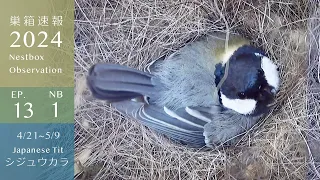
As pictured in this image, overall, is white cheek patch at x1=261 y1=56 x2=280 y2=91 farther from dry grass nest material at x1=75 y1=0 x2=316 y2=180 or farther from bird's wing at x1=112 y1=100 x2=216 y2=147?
bird's wing at x1=112 y1=100 x2=216 y2=147

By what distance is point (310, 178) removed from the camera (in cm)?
116

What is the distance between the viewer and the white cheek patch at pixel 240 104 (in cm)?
111

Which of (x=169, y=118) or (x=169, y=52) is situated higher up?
(x=169, y=52)

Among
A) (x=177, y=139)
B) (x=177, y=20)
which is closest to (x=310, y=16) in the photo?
(x=177, y=20)

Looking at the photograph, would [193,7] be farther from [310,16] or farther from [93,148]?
[93,148]

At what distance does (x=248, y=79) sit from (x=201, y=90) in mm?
114

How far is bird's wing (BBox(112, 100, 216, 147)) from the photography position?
3.63 feet

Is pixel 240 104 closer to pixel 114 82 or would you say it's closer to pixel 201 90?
pixel 201 90

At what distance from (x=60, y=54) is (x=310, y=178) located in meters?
0.66

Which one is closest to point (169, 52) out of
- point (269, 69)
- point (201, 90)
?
point (201, 90)

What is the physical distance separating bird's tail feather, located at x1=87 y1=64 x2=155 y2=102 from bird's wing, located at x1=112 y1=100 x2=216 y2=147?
0.03 m

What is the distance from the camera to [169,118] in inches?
43.8

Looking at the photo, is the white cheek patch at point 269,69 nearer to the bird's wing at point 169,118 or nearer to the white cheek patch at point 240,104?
the white cheek patch at point 240,104

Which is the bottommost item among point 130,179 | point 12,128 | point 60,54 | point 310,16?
point 130,179
